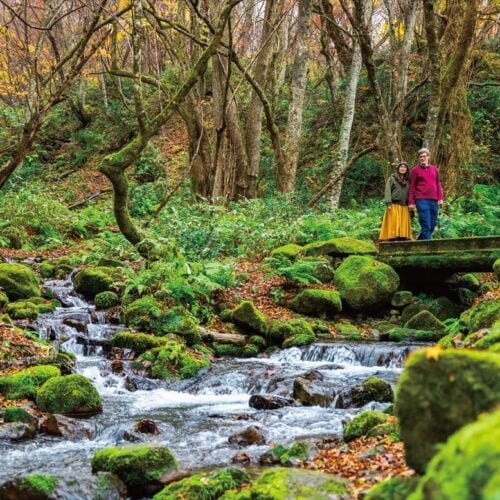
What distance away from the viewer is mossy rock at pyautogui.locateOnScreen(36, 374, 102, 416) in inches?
290

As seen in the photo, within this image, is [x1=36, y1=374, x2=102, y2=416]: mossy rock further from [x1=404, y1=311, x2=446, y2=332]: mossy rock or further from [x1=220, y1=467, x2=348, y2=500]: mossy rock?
[x1=404, y1=311, x2=446, y2=332]: mossy rock

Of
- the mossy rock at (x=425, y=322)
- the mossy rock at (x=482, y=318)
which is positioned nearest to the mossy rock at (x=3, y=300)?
the mossy rock at (x=425, y=322)

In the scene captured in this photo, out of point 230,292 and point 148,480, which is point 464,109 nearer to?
point 230,292

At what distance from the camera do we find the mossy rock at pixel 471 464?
1534mm

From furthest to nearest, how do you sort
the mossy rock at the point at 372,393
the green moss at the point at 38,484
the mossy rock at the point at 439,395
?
the mossy rock at the point at 372,393 < the green moss at the point at 38,484 < the mossy rock at the point at 439,395

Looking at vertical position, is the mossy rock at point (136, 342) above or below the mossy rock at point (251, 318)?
below

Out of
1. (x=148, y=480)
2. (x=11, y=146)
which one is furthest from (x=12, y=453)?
(x=11, y=146)

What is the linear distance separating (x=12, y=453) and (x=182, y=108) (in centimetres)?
1567

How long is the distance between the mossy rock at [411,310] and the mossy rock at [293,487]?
9.01m

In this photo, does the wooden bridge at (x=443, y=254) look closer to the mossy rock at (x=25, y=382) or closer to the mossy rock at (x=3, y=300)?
the mossy rock at (x=3, y=300)

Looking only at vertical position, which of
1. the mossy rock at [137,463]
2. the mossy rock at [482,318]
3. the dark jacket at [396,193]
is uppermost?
the dark jacket at [396,193]

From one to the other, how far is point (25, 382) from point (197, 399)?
90.0 inches

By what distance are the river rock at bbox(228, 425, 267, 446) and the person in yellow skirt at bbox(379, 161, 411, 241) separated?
782 centimetres

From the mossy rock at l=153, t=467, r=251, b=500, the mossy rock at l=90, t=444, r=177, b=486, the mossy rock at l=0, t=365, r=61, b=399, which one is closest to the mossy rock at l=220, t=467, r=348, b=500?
the mossy rock at l=153, t=467, r=251, b=500
